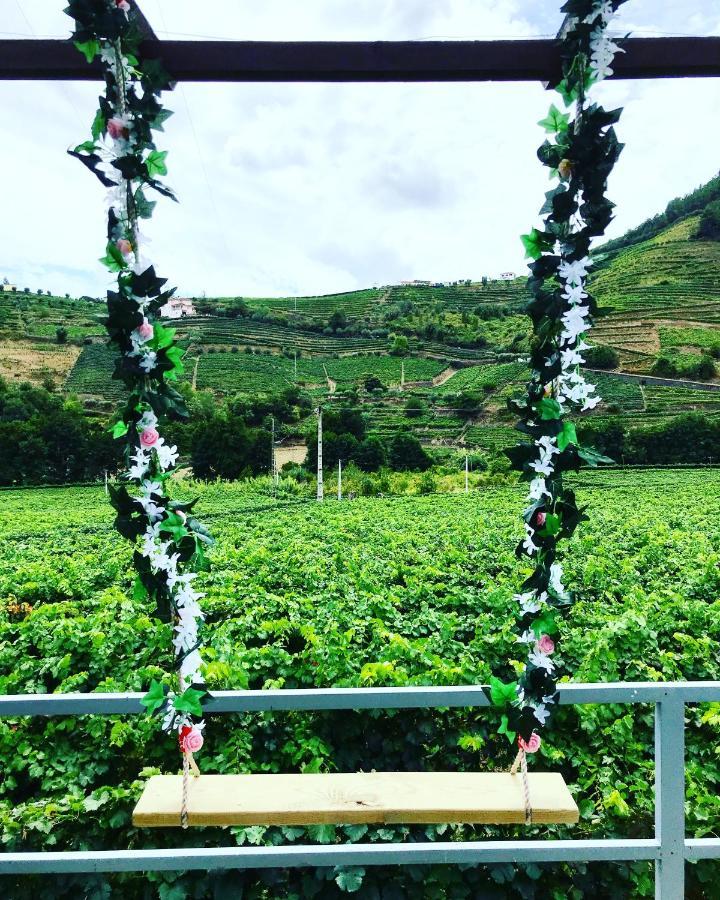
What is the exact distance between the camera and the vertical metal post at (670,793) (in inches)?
60.2

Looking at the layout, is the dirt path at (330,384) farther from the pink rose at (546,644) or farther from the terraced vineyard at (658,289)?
the pink rose at (546,644)

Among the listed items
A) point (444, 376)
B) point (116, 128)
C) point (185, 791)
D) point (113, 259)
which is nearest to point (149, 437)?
point (113, 259)

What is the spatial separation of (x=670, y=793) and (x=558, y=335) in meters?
1.21

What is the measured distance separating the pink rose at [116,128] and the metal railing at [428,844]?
4.71 feet

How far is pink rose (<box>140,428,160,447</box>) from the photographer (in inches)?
64.4

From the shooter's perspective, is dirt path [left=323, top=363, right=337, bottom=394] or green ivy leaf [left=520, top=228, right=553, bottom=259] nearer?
green ivy leaf [left=520, top=228, right=553, bottom=259]

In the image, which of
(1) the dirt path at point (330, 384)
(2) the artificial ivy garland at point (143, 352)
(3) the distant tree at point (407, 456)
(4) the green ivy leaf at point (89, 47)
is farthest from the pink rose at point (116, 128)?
(1) the dirt path at point (330, 384)

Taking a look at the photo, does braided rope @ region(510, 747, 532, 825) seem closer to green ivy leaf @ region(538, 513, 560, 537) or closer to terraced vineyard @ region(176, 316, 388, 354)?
green ivy leaf @ region(538, 513, 560, 537)

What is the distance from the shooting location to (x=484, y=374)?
69.6m

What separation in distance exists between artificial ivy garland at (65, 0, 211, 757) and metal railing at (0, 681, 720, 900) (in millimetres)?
228

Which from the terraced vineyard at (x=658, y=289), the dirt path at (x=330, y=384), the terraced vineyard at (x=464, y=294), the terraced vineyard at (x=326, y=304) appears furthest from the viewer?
the terraced vineyard at (x=326, y=304)

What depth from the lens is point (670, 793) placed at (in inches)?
60.4

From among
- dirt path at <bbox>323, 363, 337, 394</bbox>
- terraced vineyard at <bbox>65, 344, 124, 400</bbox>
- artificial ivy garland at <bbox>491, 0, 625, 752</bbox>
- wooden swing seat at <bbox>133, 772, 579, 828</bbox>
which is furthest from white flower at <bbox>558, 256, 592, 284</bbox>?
dirt path at <bbox>323, 363, 337, 394</bbox>

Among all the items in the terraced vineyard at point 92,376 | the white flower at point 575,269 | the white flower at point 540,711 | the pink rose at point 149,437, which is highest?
the terraced vineyard at point 92,376
